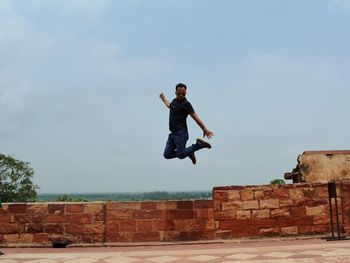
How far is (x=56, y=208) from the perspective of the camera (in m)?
7.60

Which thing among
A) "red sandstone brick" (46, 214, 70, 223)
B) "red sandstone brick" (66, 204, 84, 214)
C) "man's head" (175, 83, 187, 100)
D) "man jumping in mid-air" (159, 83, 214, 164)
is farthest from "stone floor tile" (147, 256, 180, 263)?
"man's head" (175, 83, 187, 100)

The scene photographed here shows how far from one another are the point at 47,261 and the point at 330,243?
4.16m

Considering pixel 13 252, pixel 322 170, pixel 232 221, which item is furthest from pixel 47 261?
pixel 322 170

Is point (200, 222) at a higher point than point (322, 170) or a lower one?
lower

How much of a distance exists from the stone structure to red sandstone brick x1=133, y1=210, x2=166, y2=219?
10.4ft

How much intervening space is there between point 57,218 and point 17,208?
782 millimetres

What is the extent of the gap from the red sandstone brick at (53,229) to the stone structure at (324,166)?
16.0ft

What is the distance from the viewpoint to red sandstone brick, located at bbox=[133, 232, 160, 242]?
7.43 m

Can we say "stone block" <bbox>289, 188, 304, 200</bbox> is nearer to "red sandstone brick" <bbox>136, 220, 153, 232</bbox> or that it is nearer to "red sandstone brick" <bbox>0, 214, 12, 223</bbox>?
"red sandstone brick" <bbox>136, 220, 153, 232</bbox>

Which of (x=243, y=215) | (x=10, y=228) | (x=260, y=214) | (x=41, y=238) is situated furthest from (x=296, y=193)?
(x=10, y=228)

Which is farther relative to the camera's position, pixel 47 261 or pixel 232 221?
pixel 232 221

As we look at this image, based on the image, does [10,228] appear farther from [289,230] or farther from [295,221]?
[295,221]

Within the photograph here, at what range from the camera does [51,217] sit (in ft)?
24.8

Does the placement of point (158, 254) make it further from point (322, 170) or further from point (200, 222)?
point (322, 170)
